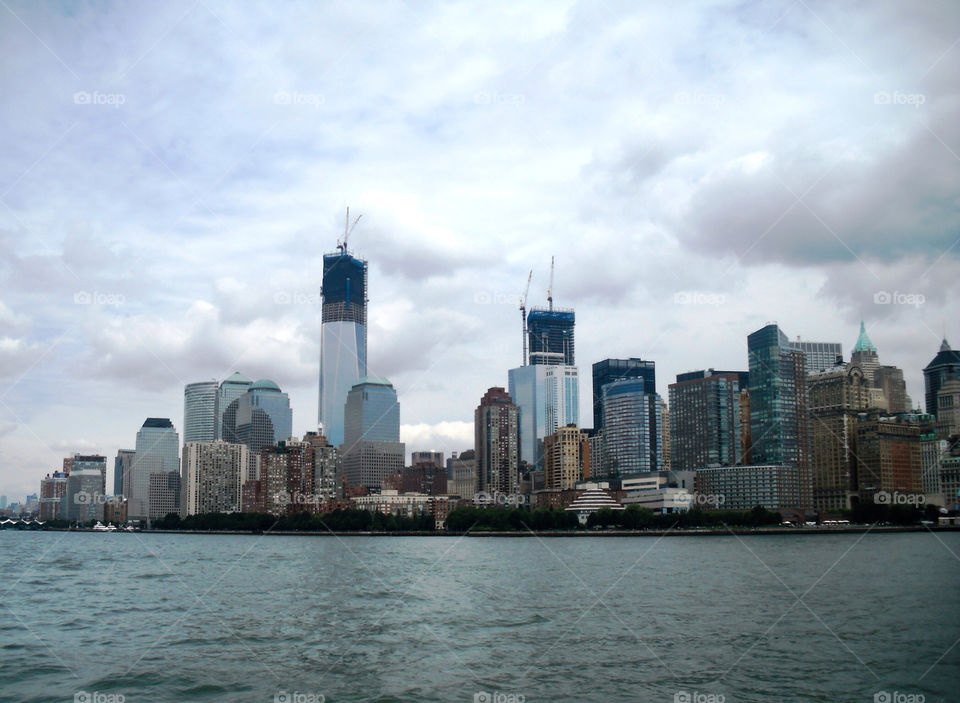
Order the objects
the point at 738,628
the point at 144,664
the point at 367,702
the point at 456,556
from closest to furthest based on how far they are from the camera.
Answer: the point at 367,702 → the point at 144,664 → the point at 738,628 → the point at 456,556

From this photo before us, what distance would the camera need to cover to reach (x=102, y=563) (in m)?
88.5

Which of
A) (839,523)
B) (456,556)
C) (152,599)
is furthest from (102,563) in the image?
(839,523)

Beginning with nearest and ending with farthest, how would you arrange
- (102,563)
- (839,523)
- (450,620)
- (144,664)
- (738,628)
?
1. (144,664)
2. (738,628)
3. (450,620)
4. (102,563)
5. (839,523)

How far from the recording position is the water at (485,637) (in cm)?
2723

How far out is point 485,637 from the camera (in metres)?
35.9

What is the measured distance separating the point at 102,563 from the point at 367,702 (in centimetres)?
7189

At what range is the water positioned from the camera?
27.2 m

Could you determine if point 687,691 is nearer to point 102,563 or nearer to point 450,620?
point 450,620

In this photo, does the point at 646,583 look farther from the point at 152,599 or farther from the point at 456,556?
the point at 456,556

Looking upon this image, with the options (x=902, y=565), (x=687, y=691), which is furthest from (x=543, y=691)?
(x=902, y=565)

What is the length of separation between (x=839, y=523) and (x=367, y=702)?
180242 mm

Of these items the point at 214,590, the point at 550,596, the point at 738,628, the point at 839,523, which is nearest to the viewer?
the point at 738,628

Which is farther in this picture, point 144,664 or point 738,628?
point 738,628

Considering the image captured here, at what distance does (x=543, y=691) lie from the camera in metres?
26.4
